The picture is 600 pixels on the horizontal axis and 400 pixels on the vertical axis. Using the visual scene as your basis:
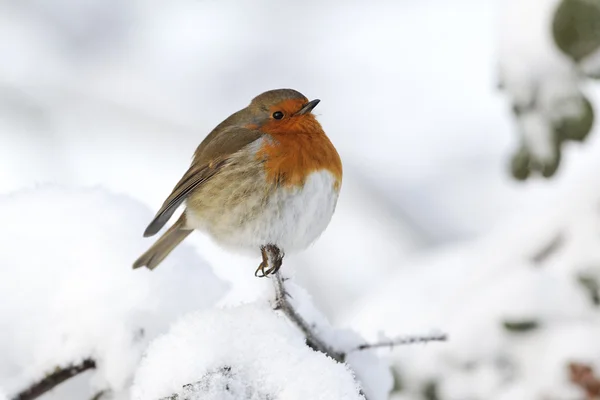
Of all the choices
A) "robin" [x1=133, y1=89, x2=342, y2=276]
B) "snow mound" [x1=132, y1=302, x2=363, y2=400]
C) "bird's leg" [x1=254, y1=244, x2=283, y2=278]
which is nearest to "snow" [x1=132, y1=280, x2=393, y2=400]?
"snow mound" [x1=132, y1=302, x2=363, y2=400]

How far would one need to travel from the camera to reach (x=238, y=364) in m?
1.10

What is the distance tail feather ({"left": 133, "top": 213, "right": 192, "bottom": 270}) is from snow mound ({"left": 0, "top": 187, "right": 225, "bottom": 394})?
2 centimetres

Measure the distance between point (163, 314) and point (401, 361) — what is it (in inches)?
40.9

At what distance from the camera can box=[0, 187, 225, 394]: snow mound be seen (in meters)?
1.34

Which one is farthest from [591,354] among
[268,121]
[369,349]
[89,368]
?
[89,368]

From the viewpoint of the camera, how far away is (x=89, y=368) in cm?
136

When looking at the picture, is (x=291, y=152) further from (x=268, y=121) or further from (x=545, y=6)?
(x=545, y=6)

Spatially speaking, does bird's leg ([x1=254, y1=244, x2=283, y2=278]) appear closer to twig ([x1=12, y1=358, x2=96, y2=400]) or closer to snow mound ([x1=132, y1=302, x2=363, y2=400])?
snow mound ([x1=132, y1=302, x2=363, y2=400])

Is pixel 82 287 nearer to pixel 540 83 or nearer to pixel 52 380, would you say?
pixel 52 380

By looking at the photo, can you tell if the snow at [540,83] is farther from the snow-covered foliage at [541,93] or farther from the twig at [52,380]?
the twig at [52,380]

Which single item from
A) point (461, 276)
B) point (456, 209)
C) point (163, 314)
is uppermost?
point (456, 209)

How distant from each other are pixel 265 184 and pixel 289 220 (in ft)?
0.36

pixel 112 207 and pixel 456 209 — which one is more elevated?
pixel 456 209

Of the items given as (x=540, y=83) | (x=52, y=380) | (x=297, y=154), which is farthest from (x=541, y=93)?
(x=52, y=380)
